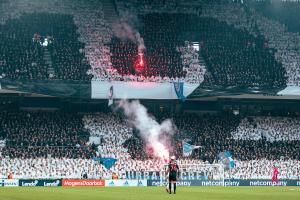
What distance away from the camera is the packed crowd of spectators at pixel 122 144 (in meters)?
62.3

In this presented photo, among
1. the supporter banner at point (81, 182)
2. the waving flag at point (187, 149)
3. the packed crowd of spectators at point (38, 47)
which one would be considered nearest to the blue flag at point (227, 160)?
the waving flag at point (187, 149)

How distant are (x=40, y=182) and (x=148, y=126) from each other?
54.4 ft

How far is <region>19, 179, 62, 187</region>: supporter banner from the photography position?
55375 mm

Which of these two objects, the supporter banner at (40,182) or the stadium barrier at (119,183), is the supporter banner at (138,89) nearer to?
the stadium barrier at (119,183)

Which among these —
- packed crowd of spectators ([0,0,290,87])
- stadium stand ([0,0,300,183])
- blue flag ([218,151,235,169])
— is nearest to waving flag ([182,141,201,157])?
stadium stand ([0,0,300,183])

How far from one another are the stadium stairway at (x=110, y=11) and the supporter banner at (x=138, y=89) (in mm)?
9954

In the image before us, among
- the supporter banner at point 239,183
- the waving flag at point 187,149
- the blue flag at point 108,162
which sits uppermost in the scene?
the waving flag at point 187,149

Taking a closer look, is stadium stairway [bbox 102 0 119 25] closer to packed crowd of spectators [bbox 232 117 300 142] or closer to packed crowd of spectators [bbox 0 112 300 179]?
packed crowd of spectators [bbox 0 112 300 179]

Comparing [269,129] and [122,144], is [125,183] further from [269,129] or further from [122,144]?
[269,129]

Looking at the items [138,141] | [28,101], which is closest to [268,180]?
[138,141]

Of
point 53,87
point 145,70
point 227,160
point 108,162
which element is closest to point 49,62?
point 53,87

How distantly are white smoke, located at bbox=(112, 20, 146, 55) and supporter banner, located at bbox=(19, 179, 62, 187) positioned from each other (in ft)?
73.1

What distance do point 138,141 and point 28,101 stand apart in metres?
11.4

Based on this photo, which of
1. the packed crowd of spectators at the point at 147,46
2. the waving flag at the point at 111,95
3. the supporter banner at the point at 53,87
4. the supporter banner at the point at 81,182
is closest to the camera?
the supporter banner at the point at 81,182
